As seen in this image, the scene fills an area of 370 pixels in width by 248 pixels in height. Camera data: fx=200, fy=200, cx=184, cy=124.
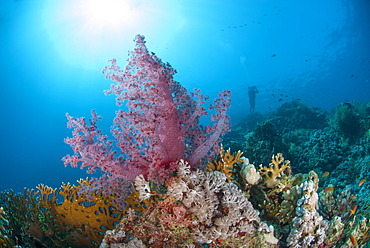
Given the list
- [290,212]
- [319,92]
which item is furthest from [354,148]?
[319,92]

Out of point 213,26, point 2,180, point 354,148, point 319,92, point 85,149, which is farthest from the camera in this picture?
point 213,26

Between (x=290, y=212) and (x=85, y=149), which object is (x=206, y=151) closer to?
(x=290, y=212)

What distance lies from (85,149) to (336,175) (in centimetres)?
883

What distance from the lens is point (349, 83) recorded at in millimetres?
85938

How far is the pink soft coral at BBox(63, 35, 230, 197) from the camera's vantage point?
3.15 meters

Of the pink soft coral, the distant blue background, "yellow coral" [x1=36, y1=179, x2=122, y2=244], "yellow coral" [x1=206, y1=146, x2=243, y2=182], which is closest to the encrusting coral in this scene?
the pink soft coral

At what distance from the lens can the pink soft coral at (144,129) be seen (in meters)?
3.15

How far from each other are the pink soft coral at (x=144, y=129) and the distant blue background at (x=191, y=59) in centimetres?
5659

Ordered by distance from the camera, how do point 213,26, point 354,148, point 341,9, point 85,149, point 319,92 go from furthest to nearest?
point 213,26, point 319,92, point 341,9, point 354,148, point 85,149

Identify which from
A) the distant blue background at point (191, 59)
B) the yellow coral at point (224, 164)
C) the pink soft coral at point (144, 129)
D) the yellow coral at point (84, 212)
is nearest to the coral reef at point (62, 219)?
the yellow coral at point (84, 212)

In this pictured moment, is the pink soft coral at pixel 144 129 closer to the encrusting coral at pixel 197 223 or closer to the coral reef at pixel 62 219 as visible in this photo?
the encrusting coral at pixel 197 223

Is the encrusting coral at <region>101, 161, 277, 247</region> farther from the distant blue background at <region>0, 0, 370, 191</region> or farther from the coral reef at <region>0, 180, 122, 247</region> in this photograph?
the distant blue background at <region>0, 0, 370, 191</region>

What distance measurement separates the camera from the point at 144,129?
3.09m

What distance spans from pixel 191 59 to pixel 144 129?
123m
